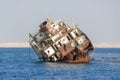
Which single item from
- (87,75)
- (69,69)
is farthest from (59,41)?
(87,75)

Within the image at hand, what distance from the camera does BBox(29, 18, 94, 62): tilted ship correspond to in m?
107

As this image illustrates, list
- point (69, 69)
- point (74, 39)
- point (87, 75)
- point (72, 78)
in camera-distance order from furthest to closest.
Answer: point (74, 39) < point (69, 69) < point (87, 75) < point (72, 78)

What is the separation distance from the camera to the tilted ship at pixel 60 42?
10700 cm

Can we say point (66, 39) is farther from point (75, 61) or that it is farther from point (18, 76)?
point (18, 76)

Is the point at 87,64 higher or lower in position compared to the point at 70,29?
lower

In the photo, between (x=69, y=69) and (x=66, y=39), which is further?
(x=66, y=39)

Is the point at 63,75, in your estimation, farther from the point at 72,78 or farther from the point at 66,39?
the point at 66,39

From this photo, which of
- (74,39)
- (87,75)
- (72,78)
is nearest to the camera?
(72,78)

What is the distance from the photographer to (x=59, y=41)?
106938mm

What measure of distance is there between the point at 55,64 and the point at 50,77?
2141cm

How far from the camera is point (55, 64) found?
356 ft

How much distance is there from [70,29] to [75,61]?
6588mm

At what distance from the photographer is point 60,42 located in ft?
351

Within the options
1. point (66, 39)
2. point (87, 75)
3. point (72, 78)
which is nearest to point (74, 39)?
point (66, 39)
